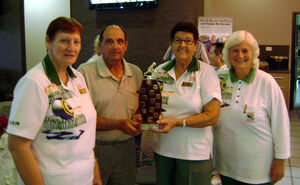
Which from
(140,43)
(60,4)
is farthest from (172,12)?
(60,4)

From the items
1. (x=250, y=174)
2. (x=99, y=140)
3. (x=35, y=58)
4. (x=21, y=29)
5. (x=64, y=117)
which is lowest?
(x=250, y=174)

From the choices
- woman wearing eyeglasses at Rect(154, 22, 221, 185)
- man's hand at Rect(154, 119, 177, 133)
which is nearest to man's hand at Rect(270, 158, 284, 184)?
woman wearing eyeglasses at Rect(154, 22, 221, 185)

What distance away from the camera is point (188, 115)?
1780 mm

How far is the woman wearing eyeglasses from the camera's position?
1771 millimetres

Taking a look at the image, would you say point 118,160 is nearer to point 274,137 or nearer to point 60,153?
point 60,153

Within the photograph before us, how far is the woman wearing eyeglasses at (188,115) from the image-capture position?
5.81 feet

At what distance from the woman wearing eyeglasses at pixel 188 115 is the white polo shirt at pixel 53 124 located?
0.51 meters

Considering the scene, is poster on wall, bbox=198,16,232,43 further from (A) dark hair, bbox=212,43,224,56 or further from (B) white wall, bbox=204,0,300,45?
(B) white wall, bbox=204,0,300,45

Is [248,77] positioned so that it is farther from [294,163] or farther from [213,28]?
[213,28]

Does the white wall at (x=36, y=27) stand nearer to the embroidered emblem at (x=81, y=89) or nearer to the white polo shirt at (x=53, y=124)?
the embroidered emblem at (x=81, y=89)

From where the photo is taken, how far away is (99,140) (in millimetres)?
1972

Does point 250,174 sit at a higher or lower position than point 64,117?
lower

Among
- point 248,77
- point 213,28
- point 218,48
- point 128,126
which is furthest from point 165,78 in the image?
point 213,28

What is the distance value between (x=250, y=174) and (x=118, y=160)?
88 centimetres
